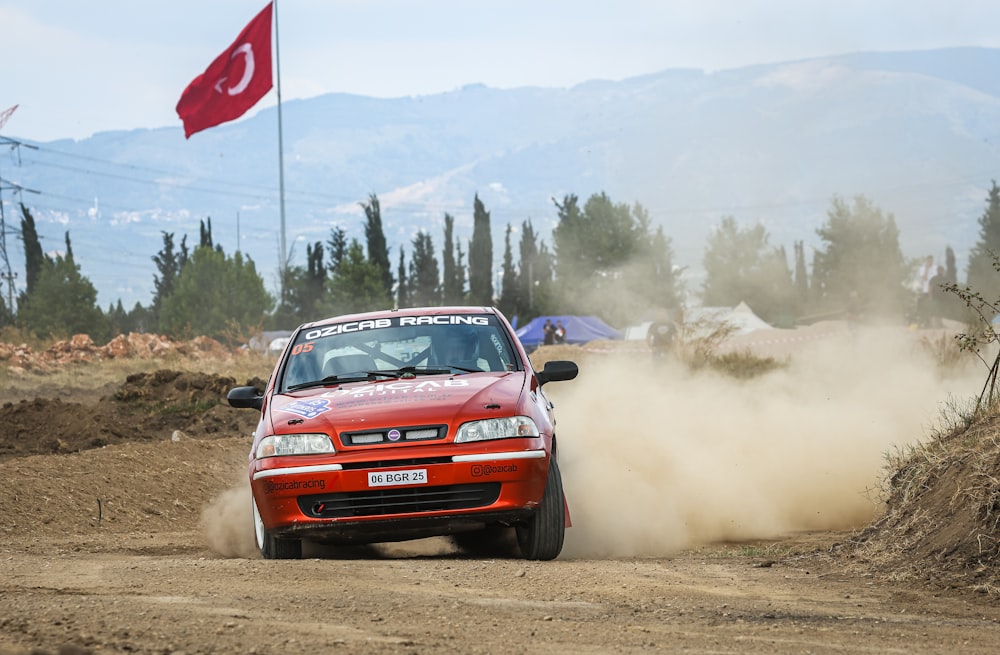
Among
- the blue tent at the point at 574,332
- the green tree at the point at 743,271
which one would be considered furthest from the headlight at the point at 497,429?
the green tree at the point at 743,271

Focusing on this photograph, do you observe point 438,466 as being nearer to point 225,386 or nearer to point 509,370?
point 509,370

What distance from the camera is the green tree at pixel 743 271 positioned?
111 meters

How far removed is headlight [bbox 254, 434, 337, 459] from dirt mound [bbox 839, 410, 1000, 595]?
127 inches

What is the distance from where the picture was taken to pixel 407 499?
7633 mm

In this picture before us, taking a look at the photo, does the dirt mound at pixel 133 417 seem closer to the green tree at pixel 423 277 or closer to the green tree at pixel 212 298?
the green tree at pixel 212 298

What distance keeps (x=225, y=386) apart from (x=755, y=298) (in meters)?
92.7

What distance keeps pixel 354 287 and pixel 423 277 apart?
3117cm

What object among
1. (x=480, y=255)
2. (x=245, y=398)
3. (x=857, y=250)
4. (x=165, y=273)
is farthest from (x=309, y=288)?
(x=245, y=398)

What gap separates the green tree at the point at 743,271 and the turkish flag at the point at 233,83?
2372 inches

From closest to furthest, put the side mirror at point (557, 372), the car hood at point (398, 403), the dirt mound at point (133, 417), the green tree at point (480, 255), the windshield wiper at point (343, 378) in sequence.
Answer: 1. the car hood at point (398, 403)
2. the windshield wiper at point (343, 378)
3. the side mirror at point (557, 372)
4. the dirt mound at point (133, 417)
5. the green tree at point (480, 255)

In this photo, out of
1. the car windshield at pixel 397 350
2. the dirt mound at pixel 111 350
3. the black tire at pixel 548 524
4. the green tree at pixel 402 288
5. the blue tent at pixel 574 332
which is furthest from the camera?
the green tree at pixel 402 288

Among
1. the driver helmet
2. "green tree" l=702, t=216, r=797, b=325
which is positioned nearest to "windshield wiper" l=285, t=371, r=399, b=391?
the driver helmet

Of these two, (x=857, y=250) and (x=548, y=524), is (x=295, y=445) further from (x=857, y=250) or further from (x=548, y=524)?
(x=857, y=250)

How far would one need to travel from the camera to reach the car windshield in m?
8.82
